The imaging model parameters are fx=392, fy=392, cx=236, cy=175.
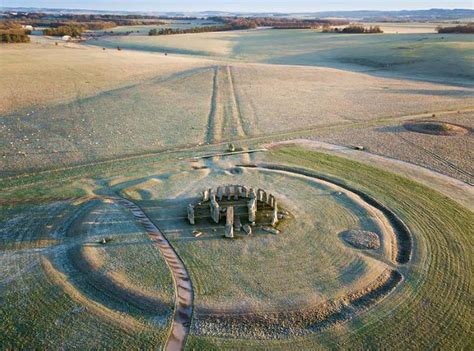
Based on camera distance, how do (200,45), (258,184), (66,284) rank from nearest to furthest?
1. (66,284)
2. (258,184)
3. (200,45)

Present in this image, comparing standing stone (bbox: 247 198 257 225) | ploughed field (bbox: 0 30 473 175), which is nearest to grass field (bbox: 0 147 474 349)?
standing stone (bbox: 247 198 257 225)

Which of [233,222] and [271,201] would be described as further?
[271,201]

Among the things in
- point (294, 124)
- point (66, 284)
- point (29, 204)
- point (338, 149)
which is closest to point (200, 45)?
point (294, 124)

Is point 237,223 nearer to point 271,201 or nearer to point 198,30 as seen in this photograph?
point 271,201

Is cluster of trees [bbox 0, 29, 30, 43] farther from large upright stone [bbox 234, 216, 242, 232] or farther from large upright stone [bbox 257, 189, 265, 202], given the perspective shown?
large upright stone [bbox 234, 216, 242, 232]

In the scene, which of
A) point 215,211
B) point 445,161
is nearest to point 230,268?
point 215,211

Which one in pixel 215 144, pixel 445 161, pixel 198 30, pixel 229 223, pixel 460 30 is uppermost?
pixel 460 30

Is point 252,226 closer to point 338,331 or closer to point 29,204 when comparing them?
point 338,331
